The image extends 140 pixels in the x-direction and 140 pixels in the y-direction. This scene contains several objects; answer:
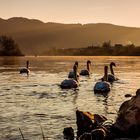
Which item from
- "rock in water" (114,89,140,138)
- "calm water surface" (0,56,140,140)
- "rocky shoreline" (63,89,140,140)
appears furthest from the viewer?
"calm water surface" (0,56,140,140)

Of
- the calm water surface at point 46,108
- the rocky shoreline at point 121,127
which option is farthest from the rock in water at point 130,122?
the calm water surface at point 46,108

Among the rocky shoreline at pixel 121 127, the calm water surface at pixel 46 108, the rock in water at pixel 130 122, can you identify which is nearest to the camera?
the rocky shoreline at pixel 121 127

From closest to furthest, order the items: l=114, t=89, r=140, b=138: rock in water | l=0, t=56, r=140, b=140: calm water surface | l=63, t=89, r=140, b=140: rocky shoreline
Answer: l=63, t=89, r=140, b=140: rocky shoreline
l=114, t=89, r=140, b=138: rock in water
l=0, t=56, r=140, b=140: calm water surface

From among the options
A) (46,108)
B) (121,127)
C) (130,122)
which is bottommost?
(46,108)

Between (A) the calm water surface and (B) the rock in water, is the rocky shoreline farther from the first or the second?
(A) the calm water surface

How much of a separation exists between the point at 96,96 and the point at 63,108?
25.3ft

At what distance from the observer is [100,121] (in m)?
19.3

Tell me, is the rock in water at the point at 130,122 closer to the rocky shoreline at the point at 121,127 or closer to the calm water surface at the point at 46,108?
the rocky shoreline at the point at 121,127

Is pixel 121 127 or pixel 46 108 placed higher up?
pixel 121 127

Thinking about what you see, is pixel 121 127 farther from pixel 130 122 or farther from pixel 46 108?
pixel 46 108

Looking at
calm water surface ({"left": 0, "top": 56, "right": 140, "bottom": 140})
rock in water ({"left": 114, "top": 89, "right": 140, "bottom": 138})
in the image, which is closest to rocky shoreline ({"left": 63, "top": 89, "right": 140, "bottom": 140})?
rock in water ({"left": 114, "top": 89, "right": 140, "bottom": 138})

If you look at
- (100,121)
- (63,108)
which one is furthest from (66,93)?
(100,121)

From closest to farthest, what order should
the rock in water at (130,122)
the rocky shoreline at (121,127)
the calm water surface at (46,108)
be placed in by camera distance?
the rocky shoreline at (121,127)
the rock in water at (130,122)
the calm water surface at (46,108)

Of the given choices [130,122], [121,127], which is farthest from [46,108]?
[130,122]
